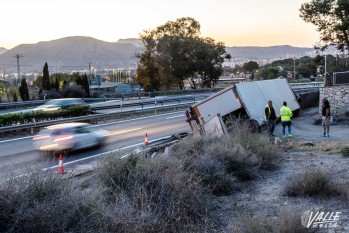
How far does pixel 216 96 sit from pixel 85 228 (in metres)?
15.3

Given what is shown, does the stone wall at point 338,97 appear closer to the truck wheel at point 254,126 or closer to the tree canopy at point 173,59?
the truck wheel at point 254,126

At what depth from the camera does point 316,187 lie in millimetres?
9102

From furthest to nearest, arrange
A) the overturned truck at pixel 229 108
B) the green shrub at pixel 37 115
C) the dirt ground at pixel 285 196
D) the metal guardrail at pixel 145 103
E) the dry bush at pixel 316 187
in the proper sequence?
the metal guardrail at pixel 145 103
the green shrub at pixel 37 115
the overturned truck at pixel 229 108
the dry bush at pixel 316 187
the dirt ground at pixel 285 196

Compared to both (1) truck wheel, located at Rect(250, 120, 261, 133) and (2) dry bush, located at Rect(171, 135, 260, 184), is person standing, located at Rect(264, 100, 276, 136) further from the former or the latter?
(2) dry bush, located at Rect(171, 135, 260, 184)

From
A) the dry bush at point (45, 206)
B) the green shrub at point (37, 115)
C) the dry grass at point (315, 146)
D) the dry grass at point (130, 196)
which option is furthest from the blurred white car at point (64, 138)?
the dry bush at point (45, 206)

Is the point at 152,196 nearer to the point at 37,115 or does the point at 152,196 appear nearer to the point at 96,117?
the point at 96,117

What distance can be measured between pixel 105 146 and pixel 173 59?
52.7 meters

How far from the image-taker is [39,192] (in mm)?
5828

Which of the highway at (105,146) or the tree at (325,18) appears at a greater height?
the tree at (325,18)

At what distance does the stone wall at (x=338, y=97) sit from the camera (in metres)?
29.0

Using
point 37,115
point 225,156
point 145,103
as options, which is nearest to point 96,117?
point 37,115

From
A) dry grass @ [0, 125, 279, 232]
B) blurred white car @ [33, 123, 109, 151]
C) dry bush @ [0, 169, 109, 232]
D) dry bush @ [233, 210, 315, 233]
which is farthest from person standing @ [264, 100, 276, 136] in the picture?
dry bush @ [0, 169, 109, 232]

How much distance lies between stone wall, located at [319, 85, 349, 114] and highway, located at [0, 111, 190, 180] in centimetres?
1086

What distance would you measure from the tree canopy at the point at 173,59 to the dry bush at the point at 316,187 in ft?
196
